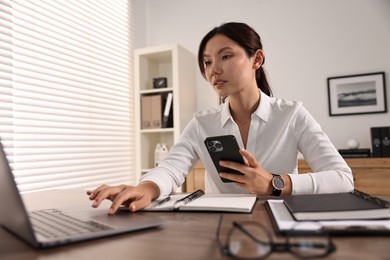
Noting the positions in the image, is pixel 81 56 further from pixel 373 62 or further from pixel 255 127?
pixel 373 62

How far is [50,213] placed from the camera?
2.51ft

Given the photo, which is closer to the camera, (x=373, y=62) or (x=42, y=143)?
(x=42, y=143)

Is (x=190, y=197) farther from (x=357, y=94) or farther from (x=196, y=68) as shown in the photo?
(x=196, y=68)

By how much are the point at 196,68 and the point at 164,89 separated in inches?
19.4

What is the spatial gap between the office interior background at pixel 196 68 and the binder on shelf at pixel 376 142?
0.82ft

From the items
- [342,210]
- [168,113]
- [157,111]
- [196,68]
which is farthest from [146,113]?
[342,210]

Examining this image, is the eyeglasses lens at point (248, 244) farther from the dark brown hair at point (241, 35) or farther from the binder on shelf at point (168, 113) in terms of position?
the binder on shelf at point (168, 113)

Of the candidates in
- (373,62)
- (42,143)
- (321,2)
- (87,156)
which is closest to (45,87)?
(42,143)

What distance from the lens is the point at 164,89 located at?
9.86ft

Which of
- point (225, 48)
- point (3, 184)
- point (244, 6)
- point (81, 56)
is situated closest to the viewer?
point (3, 184)

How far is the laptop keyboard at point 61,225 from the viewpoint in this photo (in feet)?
1.80

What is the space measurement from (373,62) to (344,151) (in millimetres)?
865

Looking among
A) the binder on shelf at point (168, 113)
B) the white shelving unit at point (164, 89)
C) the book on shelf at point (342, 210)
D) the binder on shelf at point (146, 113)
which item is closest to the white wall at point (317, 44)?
the white shelving unit at point (164, 89)

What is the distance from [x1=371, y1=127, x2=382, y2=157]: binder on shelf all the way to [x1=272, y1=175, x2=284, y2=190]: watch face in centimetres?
180
